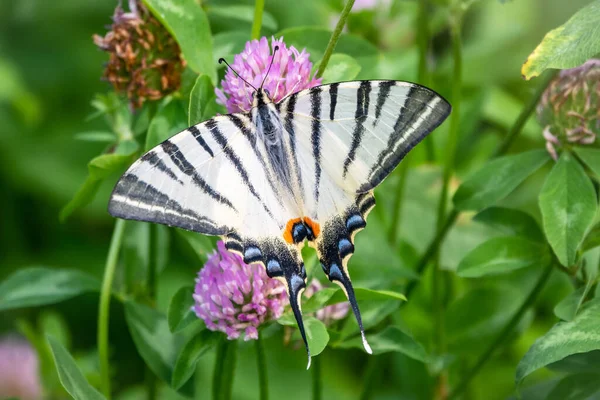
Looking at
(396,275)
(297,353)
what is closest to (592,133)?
(396,275)

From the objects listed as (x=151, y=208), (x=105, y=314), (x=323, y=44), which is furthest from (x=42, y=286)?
(x=323, y=44)

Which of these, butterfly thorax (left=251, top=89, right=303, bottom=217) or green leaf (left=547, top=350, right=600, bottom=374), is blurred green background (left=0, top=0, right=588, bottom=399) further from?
green leaf (left=547, top=350, right=600, bottom=374)

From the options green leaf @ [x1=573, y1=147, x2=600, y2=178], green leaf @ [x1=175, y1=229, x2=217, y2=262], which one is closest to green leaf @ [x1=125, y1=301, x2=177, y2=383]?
green leaf @ [x1=175, y1=229, x2=217, y2=262]

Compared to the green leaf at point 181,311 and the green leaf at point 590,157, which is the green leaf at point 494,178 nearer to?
the green leaf at point 590,157

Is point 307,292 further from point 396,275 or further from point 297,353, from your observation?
point 297,353

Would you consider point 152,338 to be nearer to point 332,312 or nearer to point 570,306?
point 332,312

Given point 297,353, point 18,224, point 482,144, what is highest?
point 482,144
